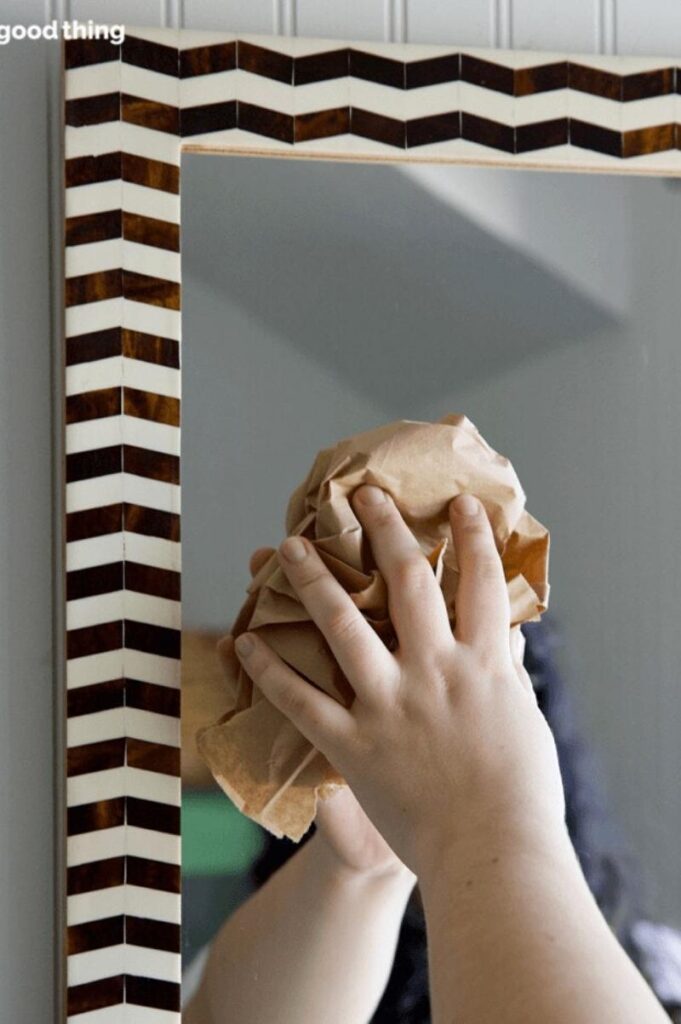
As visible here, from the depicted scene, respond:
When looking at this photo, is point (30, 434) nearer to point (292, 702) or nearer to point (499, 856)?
point (292, 702)

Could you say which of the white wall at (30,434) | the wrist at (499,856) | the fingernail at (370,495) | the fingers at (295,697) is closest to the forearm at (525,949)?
the wrist at (499,856)

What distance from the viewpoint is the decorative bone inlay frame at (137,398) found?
747 millimetres

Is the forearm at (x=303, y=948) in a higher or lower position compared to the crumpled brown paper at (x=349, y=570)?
lower

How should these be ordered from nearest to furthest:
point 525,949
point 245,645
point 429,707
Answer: point 525,949
point 429,707
point 245,645

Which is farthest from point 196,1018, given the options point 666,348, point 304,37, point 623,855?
point 304,37

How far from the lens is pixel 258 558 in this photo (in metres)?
0.76

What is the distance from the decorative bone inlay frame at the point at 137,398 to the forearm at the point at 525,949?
0.28 m

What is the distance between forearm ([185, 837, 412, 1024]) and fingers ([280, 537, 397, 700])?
198mm

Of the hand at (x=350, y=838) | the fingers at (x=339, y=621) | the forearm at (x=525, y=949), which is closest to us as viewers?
the forearm at (x=525, y=949)

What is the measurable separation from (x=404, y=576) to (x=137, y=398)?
241 mm

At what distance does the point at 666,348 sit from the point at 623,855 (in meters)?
0.35

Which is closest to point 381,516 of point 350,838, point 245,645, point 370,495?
point 370,495

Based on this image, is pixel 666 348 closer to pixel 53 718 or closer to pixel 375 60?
pixel 375 60

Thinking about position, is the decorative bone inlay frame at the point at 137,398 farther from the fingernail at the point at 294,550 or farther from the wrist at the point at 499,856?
the wrist at the point at 499,856
